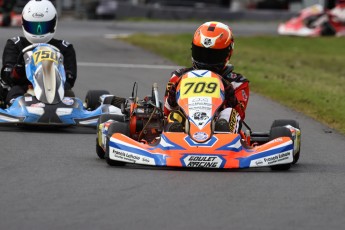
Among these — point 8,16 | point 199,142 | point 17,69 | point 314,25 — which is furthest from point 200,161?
point 314,25

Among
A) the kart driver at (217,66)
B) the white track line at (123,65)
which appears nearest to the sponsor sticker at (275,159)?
the kart driver at (217,66)

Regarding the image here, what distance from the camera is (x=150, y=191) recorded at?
302 inches

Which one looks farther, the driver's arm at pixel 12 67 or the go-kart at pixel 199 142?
the driver's arm at pixel 12 67

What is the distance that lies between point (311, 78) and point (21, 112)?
9.03 meters

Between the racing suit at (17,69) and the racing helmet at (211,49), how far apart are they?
2757 mm

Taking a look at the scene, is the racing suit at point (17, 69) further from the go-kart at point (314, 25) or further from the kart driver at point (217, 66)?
the go-kart at point (314, 25)

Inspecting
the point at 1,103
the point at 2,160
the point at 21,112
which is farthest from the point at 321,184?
the point at 1,103

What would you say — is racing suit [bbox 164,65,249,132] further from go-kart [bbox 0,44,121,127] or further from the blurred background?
the blurred background

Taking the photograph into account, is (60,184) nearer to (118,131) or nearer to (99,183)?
(99,183)

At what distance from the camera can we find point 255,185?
8.06m

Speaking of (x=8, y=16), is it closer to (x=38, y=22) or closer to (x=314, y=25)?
(x=314, y=25)

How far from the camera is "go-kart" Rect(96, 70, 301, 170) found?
853 centimetres

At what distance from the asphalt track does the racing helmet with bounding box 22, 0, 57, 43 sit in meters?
1.28

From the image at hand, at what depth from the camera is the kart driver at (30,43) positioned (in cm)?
1186
